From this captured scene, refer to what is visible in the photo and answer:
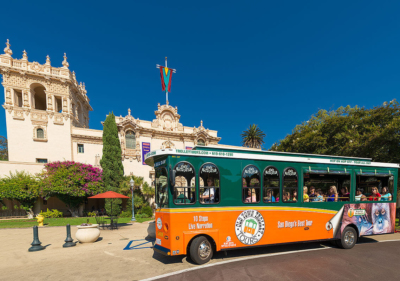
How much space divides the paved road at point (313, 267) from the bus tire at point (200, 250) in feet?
0.98

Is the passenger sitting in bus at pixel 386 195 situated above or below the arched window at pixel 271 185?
below

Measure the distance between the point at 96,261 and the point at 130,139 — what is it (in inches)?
875

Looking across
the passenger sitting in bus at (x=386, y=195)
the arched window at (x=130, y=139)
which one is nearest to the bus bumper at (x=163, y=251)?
the passenger sitting in bus at (x=386, y=195)

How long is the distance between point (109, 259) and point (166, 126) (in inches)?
947

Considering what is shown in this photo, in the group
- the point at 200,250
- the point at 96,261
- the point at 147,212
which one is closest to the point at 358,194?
the point at 200,250

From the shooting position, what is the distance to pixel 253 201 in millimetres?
6582

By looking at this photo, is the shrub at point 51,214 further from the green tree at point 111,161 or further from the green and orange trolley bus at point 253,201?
the green and orange trolley bus at point 253,201

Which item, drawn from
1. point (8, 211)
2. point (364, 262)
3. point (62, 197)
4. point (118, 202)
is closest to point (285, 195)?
point (364, 262)

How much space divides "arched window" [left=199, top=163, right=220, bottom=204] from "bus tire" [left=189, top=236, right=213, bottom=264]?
1.19 meters

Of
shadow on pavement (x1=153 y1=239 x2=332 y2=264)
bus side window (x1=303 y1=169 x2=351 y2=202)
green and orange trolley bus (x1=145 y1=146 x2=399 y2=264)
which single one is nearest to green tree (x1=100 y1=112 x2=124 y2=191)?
shadow on pavement (x1=153 y1=239 x2=332 y2=264)

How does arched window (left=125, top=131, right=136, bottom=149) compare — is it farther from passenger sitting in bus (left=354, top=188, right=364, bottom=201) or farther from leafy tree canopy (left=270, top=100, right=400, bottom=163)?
passenger sitting in bus (left=354, top=188, right=364, bottom=201)

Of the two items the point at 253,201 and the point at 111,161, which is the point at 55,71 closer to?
the point at 111,161

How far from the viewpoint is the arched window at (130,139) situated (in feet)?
89.4

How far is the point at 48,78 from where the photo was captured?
82.3ft
